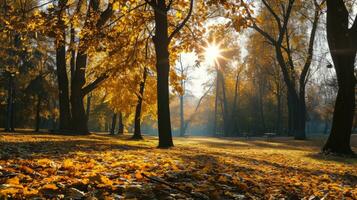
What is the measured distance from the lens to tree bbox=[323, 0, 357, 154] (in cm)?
1475

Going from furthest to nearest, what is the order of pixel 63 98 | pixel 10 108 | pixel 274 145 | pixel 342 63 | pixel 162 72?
pixel 10 108
pixel 63 98
pixel 274 145
pixel 342 63
pixel 162 72

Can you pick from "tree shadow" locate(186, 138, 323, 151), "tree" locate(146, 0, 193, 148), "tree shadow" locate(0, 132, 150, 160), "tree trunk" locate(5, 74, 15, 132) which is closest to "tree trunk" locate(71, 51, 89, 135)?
"tree trunk" locate(5, 74, 15, 132)

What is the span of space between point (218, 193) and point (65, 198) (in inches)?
78.9

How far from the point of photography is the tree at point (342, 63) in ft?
48.4

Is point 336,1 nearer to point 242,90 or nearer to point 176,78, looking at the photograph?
point 176,78

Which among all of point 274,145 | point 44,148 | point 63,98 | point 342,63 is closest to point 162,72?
point 44,148

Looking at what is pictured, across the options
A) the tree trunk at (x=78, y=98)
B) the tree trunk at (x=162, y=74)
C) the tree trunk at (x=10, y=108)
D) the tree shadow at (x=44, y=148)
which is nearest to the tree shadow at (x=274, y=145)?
the tree trunk at (x=162, y=74)

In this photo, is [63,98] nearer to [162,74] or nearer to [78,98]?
[78,98]

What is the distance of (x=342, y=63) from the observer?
15055 mm

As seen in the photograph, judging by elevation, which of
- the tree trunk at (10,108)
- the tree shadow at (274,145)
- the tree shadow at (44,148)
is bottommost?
the tree shadow at (274,145)

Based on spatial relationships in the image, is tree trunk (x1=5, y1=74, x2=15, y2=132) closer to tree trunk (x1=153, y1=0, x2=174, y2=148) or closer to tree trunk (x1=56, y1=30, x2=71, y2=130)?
tree trunk (x1=56, y1=30, x2=71, y2=130)

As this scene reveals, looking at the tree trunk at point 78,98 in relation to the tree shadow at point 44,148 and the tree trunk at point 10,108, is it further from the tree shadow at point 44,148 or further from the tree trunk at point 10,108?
the tree shadow at point 44,148

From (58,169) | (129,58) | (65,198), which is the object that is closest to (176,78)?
(129,58)

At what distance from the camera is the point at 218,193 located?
4875 millimetres
